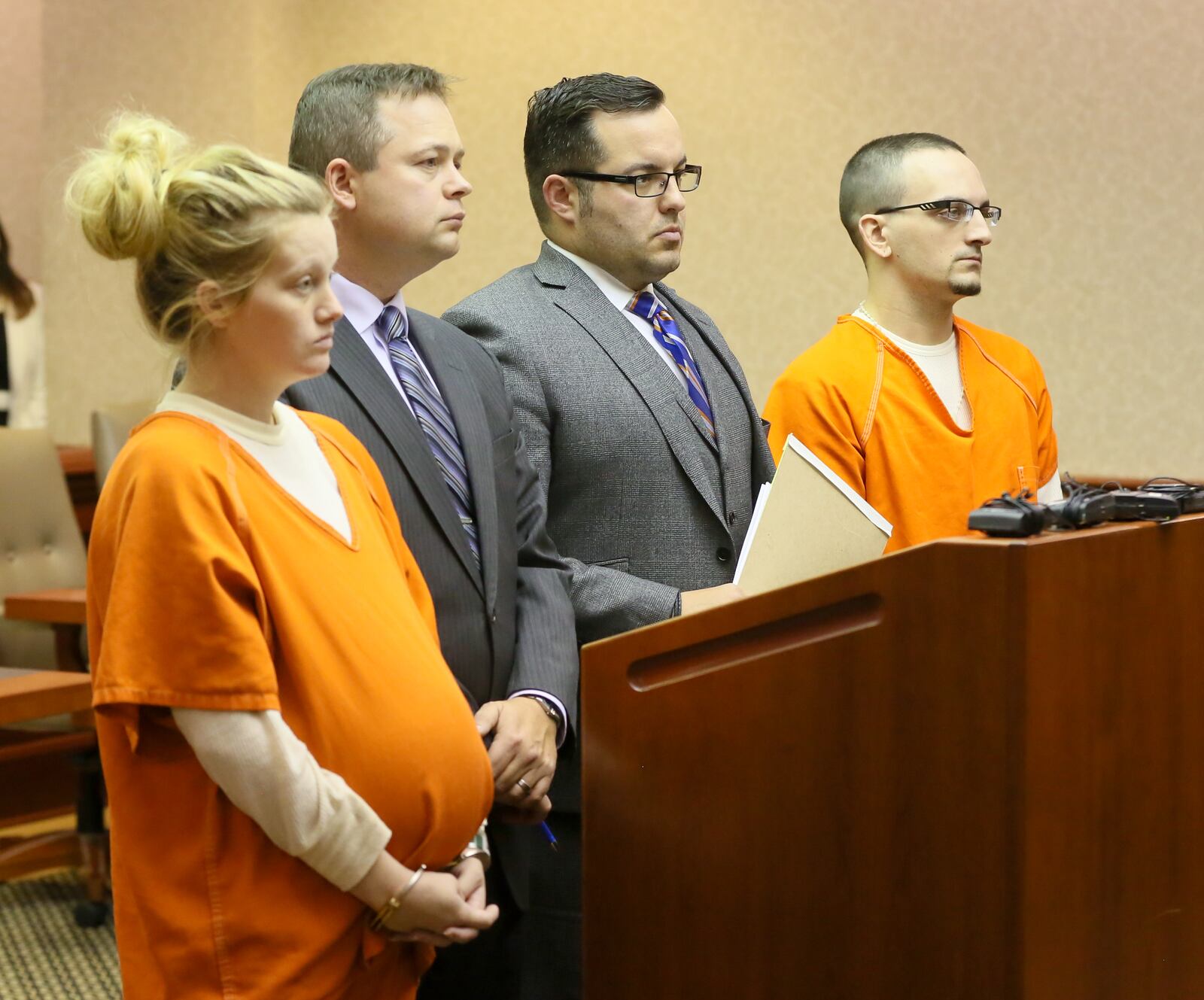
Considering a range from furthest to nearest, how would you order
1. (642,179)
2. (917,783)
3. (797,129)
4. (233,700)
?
(797,129) < (642,179) < (917,783) < (233,700)

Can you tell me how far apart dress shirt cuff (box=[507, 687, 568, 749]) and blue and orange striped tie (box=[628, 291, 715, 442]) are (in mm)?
534

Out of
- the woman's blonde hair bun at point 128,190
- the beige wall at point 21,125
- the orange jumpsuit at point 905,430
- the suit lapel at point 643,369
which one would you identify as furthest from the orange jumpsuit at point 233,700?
the beige wall at point 21,125

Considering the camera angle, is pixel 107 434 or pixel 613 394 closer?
pixel 613 394

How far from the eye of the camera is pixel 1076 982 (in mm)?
1233

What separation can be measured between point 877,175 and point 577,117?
63cm

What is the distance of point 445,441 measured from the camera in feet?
5.28

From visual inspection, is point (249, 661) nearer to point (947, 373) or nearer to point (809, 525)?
point (809, 525)

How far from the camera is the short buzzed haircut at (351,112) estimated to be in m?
1.64

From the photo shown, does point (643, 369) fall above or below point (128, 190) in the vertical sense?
below

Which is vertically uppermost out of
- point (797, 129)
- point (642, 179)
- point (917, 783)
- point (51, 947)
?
point (797, 129)

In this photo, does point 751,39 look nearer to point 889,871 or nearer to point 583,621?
point 583,621

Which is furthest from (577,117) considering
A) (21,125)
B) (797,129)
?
(21,125)

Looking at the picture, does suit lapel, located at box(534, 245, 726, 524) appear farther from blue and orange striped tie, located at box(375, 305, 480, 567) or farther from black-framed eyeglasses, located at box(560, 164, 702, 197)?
blue and orange striped tie, located at box(375, 305, 480, 567)

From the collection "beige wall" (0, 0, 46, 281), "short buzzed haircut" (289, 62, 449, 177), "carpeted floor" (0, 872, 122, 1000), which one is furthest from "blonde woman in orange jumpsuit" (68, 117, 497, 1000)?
"beige wall" (0, 0, 46, 281)
